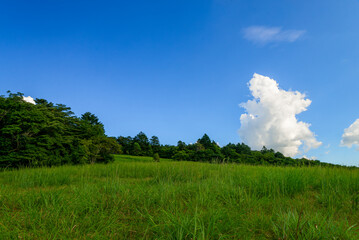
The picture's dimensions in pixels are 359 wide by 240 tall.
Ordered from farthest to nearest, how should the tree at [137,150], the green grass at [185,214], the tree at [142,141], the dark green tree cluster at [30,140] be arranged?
the tree at [142,141], the tree at [137,150], the dark green tree cluster at [30,140], the green grass at [185,214]

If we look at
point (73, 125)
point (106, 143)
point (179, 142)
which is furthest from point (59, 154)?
point (179, 142)

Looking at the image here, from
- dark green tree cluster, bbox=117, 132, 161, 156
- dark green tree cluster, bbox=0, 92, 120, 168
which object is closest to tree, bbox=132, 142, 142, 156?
dark green tree cluster, bbox=117, 132, 161, 156

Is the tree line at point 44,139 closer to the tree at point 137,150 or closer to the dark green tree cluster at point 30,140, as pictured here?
the dark green tree cluster at point 30,140

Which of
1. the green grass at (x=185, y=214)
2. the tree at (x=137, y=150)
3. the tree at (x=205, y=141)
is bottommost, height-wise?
the green grass at (x=185, y=214)

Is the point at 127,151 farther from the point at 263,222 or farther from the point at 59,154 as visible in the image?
the point at 263,222

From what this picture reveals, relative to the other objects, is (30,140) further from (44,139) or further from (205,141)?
(205,141)

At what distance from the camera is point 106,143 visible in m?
28.1

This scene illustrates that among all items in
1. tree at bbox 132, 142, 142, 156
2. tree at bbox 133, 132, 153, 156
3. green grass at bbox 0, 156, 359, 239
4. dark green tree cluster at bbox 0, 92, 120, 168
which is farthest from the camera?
tree at bbox 133, 132, 153, 156

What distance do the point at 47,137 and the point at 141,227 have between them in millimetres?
21157

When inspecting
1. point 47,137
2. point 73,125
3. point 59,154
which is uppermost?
point 73,125

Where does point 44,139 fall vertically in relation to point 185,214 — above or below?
above

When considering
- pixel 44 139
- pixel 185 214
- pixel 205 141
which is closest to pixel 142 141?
pixel 205 141

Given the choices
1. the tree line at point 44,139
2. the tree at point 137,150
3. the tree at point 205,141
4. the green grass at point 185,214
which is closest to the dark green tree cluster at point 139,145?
the tree at point 137,150

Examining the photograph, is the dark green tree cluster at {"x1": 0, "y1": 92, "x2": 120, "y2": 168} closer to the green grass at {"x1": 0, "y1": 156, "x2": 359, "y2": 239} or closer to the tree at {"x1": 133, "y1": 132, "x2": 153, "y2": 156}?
the green grass at {"x1": 0, "y1": 156, "x2": 359, "y2": 239}
